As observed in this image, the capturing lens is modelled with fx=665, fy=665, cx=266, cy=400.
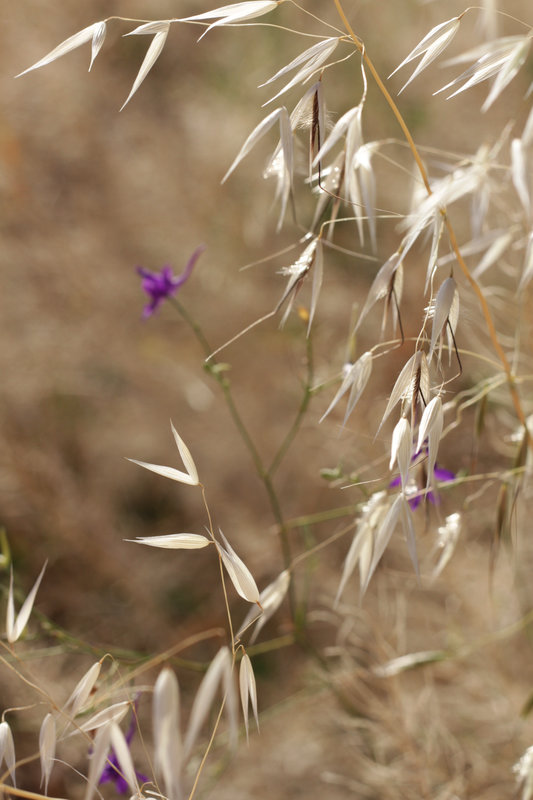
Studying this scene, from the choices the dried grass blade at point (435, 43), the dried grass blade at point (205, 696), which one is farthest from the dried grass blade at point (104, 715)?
the dried grass blade at point (435, 43)

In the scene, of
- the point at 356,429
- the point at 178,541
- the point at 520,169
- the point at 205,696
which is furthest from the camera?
the point at 356,429

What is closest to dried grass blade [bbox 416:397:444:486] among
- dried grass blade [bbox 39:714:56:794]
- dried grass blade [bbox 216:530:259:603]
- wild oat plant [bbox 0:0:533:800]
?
wild oat plant [bbox 0:0:533:800]

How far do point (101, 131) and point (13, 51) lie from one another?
0.65 ft

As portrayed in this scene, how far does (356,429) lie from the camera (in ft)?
3.03

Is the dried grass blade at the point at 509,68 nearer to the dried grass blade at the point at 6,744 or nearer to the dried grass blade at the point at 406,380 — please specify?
the dried grass blade at the point at 406,380

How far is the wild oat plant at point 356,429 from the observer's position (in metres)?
0.36

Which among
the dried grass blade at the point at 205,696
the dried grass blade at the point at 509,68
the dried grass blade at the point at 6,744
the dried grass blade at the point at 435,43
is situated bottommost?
the dried grass blade at the point at 6,744

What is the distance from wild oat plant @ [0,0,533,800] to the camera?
1.18 ft

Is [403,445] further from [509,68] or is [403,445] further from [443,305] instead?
[509,68]

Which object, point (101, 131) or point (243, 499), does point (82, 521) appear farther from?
point (101, 131)

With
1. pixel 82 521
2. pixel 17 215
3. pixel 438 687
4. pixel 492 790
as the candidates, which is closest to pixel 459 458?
pixel 438 687

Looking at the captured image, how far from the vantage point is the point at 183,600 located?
3.83 feet

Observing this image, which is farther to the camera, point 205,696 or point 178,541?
point 178,541

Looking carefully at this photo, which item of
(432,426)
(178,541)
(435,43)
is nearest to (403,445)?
(432,426)
